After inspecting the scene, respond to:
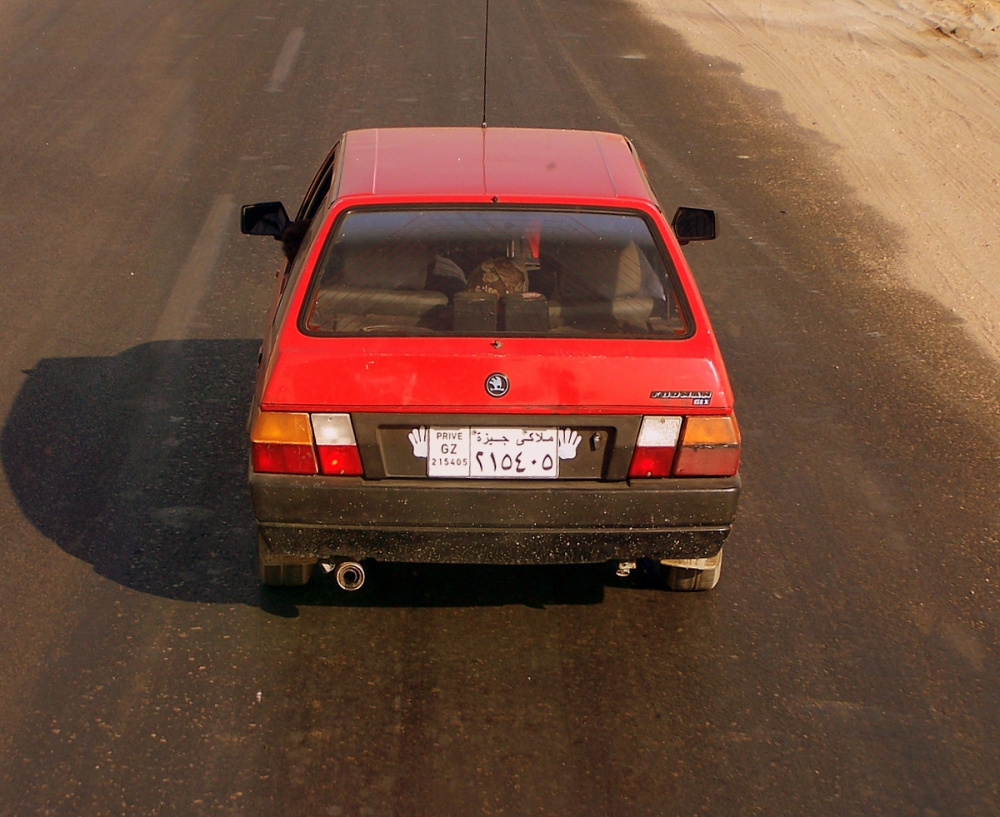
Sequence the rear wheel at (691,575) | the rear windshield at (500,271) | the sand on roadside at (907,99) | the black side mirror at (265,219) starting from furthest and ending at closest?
the sand on roadside at (907,99), the black side mirror at (265,219), the rear wheel at (691,575), the rear windshield at (500,271)

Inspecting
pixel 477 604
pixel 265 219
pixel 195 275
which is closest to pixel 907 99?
pixel 195 275

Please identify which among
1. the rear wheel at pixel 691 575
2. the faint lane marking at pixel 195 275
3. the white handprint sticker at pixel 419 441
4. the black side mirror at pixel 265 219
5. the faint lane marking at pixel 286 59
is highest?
the white handprint sticker at pixel 419 441

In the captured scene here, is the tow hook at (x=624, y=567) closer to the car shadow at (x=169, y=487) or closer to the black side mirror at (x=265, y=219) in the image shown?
the car shadow at (x=169, y=487)

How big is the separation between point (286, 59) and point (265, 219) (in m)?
10.7

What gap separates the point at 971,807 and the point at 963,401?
11.8 feet

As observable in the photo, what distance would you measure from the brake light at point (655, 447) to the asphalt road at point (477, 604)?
0.72m

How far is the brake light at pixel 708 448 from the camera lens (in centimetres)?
397

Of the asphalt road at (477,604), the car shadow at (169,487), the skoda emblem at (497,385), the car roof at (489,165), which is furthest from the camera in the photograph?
the car shadow at (169,487)

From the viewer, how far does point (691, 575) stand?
4.64m

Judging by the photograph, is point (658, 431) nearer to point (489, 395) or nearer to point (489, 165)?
point (489, 395)

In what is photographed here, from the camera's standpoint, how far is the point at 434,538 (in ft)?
13.1

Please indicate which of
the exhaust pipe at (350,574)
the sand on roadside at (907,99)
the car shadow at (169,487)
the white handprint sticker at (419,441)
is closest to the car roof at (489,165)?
the white handprint sticker at (419,441)

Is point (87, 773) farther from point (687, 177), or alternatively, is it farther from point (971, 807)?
point (687, 177)

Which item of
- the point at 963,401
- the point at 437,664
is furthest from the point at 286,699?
the point at 963,401
